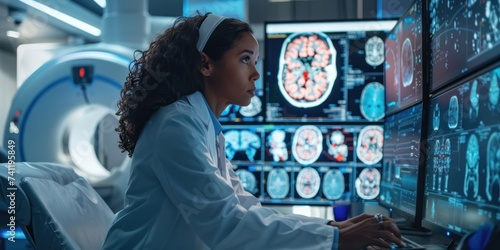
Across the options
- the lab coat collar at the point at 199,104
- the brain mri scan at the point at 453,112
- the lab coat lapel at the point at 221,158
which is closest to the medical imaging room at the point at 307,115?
the brain mri scan at the point at 453,112

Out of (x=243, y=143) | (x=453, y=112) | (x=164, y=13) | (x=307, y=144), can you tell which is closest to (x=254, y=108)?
(x=243, y=143)

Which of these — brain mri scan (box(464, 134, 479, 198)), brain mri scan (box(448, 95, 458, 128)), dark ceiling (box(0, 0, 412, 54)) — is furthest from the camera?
dark ceiling (box(0, 0, 412, 54))

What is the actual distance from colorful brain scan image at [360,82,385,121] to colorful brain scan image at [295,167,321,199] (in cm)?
39

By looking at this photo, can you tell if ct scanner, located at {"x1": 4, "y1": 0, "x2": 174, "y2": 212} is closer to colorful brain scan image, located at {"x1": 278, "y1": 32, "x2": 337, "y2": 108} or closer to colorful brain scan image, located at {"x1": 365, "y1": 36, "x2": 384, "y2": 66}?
colorful brain scan image, located at {"x1": 278, "y1": 32, "x2": 337, "y2": 108}

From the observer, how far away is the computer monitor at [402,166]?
1.57m

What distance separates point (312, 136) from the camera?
254cm

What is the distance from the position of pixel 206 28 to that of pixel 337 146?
1.34 meters

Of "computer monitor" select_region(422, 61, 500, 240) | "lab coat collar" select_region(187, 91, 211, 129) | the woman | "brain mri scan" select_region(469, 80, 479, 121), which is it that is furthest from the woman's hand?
"lab coat collar" select_region(187, 91, 211, 129)

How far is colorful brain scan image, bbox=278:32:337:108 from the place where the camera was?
2.53 m

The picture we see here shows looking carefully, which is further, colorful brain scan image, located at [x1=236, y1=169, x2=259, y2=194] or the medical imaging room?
colorful brain scan image, located at [x1=236, y1=169, x2=259, y2=194]

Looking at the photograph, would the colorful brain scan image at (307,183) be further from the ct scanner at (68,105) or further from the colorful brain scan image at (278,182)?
the ct scanner at (68,105)

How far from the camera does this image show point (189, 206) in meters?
1.08

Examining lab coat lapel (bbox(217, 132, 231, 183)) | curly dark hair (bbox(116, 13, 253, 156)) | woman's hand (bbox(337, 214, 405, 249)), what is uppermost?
curly dark hair (bbox(116, 13, 253, 156))

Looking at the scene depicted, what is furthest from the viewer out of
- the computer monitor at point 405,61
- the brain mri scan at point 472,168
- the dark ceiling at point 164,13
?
the dark ceiling at point 164,13
